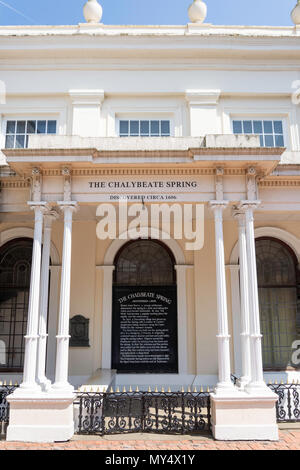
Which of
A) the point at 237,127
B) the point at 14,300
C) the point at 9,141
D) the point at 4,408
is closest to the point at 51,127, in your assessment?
the point at 9,141

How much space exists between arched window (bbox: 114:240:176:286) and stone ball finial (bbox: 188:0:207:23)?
7940mm

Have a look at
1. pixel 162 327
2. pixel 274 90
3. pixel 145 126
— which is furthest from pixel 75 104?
pixel 162 327

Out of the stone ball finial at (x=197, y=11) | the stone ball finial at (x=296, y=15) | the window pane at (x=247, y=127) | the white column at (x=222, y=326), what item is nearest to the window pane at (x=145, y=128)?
the window pane at (x=247, y=127)

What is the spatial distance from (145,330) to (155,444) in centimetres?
443

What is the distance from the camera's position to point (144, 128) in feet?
39.3

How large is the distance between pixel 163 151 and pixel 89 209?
2.91 meters

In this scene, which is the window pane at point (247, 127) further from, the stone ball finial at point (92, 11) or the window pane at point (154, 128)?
the stone ball finial at point (92, 11)

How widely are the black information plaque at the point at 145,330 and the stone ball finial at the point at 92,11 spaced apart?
30.5 feet

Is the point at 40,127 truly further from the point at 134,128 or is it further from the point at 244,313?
the point at 244,313

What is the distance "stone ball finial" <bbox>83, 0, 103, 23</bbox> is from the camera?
1307 centimetres

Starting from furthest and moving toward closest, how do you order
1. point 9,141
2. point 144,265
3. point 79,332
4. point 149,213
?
point 9,141 → point 144,265 → point 79,332 → point 149,213

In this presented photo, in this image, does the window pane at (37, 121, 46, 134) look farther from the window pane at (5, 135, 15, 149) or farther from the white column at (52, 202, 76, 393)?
the white column at (52, 202, 76, 393)

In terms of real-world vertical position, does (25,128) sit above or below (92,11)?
below

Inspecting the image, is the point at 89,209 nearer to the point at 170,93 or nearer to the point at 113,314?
the point at 113,314
